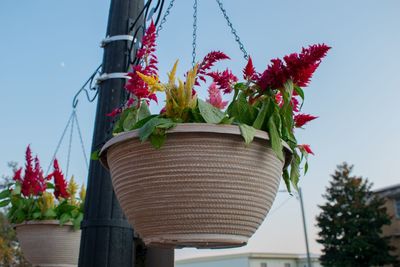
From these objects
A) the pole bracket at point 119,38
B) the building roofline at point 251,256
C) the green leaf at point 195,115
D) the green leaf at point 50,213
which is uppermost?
the building roofline at point 251,256

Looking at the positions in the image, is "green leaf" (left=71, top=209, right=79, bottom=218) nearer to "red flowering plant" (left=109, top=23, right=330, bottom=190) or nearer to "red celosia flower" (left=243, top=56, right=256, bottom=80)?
"red flowering plant" (left=109, top=23, right=330, bottom=190)

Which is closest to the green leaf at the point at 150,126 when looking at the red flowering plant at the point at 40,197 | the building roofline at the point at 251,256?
the red flowering plant at the point at 40,197

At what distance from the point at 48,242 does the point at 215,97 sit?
117cm

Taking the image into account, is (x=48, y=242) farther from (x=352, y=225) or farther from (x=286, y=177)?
(x=352, y=225)

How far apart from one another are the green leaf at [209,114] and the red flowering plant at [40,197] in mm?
1156

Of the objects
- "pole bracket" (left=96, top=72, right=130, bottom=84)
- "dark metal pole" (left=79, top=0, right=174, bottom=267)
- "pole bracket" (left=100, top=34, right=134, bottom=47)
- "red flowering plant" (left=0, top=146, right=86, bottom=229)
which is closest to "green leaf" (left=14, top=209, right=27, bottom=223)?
"red flowering plant" (left=0, top=146, right=86, bottom=229)

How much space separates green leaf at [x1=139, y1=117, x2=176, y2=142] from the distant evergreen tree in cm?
1539

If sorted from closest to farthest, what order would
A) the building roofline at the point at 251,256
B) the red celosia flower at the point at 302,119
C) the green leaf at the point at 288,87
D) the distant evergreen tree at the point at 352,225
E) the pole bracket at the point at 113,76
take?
the green leaf at the point at 288,87 → the red celosia flower at the point at 302,119 → the pole bracket at the point at 113,76 → the distant evergreen tree at the point at 352,225 → the building roofline at the point at 251,256

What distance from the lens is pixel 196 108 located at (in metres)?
0.82

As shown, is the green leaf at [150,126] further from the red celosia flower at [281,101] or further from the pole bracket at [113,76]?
the pole bracket at [113,76]

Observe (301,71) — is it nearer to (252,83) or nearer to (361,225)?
(252,83)

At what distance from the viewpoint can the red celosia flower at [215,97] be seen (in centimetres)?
92

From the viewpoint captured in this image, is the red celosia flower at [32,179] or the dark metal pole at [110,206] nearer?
the dark metal pole at [110,206]

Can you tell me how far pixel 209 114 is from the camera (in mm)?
786
